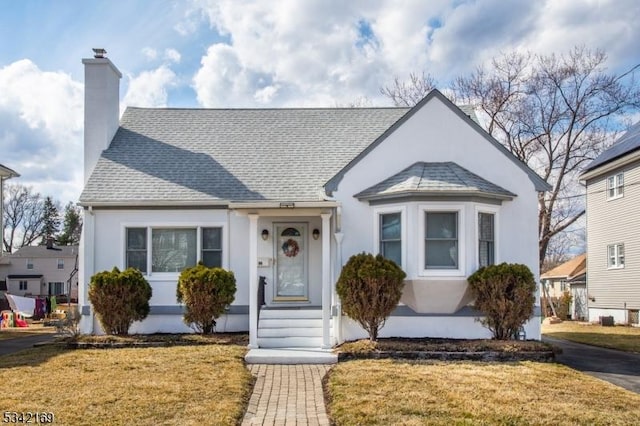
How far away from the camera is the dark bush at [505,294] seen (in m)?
12.9

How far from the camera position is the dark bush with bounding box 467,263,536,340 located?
1288cm

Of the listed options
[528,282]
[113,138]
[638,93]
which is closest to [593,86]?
[638,93]

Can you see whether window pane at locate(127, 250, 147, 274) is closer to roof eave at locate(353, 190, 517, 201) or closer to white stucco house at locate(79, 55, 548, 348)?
white stucco house at locate(79, 55, 548, 348)

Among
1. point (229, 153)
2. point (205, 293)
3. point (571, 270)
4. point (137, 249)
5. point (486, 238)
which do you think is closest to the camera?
point (486, 238)

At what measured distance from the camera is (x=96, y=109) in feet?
55.9

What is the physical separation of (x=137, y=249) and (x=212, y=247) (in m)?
1.83

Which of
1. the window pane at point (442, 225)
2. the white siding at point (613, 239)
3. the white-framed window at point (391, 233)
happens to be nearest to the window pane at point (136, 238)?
the white-framed window at point (391, 233)

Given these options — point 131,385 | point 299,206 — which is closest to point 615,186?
point 299,206

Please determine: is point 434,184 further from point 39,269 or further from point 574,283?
point 39,269

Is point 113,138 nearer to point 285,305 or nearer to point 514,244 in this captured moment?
point 285,305

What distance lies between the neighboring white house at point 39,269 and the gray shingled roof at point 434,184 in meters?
49.0

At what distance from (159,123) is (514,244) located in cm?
1053

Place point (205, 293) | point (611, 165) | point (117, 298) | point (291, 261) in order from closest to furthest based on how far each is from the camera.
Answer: point (205, 293), point (117, 298), point (291, 261), point (611, 165)

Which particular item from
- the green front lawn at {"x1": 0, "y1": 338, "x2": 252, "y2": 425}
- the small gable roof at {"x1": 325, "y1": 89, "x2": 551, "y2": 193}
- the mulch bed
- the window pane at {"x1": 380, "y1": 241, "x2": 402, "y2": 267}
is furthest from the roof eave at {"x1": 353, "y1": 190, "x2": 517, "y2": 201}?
the green front lawn at {"x1": 0, "y1": 338, "x2": 252, "y2": 425}
